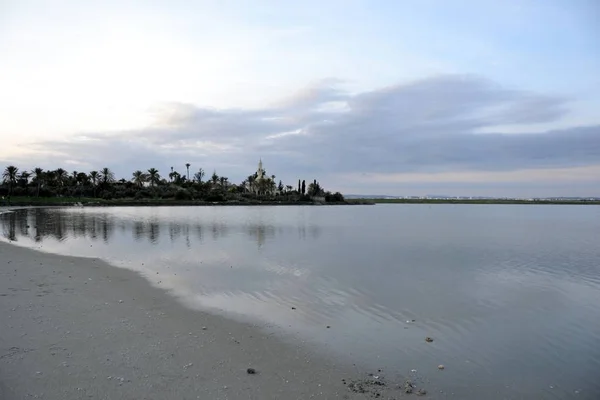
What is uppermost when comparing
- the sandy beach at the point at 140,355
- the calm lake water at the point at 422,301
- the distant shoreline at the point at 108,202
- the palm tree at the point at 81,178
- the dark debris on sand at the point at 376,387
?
the palm tree at the point at 81,178

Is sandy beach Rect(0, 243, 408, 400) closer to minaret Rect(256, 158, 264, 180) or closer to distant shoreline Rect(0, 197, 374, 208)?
distant shoreline Rect(0, 197, 374, 208)

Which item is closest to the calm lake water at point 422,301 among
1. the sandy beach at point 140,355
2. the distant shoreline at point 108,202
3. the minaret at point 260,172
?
the sandy beach at point 140,355

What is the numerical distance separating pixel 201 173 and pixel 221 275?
152989mm

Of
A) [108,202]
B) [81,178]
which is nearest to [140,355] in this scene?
[108,202]

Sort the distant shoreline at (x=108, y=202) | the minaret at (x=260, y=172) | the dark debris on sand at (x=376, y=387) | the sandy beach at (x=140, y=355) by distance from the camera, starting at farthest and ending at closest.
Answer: the minaret at (x=260, y=172), the distant shoreline at (x=108, y=202), the dark debris on sand at (x=376, y=387), the sandy beach at (x=140, y=355)

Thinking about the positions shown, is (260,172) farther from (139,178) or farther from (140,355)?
(140,355)

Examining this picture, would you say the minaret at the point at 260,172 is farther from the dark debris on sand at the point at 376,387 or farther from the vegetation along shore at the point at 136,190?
the dark debris on sand at the point at 376,387

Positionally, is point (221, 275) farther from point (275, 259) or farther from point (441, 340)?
point (441, 340)

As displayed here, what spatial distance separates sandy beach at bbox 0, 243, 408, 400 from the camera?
5.72 m

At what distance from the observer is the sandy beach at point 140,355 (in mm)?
5716

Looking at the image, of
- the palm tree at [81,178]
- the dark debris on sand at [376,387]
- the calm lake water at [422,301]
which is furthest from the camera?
the palm tree at [81,178]

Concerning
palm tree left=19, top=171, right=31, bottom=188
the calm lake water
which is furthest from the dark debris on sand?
palm tree left=19, top=171, right=31, bottom=188

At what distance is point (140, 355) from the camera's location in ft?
22.6

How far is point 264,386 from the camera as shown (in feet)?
20.0
